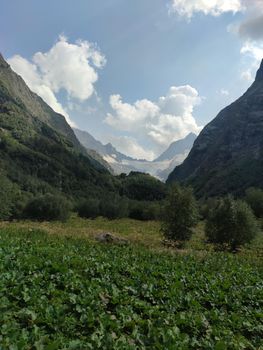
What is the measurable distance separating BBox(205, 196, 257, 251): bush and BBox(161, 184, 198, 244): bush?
4.02m

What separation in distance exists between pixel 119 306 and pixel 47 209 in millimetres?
85926

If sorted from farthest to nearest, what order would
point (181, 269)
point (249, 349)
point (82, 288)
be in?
1. point (181, 269)
2. point (82, 288)
3. point (249, 349)

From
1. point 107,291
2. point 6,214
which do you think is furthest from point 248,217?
point 6,214

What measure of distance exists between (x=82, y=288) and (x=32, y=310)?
348 cm

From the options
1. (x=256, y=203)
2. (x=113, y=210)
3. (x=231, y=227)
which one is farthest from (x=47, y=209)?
(x=256, y=203)

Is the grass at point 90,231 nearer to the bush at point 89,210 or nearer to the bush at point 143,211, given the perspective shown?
the bush at point 143,211

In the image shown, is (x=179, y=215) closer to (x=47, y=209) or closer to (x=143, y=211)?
(x=47, y=209)

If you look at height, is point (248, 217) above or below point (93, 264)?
above

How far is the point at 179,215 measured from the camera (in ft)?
161

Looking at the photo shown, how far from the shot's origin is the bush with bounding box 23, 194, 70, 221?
9462cm

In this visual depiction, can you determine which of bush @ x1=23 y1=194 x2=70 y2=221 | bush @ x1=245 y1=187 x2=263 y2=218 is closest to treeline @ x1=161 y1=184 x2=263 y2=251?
bush @ x1=23 y1=194 x2=70 y2=221

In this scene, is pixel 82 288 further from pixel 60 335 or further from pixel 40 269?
pixel 60 335

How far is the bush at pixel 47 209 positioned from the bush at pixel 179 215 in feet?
161

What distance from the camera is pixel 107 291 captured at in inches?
611
